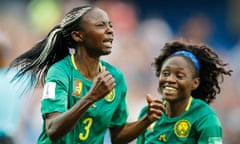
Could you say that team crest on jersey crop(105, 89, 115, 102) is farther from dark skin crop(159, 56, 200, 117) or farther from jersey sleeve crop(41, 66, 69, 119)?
dark skin crop(159, 56, 200, 117)

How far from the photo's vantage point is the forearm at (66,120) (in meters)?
5.38

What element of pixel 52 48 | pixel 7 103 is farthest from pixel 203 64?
pixel 7 103

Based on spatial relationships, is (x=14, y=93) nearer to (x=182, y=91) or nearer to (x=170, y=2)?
(x=182, y=91)

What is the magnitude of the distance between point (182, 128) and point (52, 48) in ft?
3.91

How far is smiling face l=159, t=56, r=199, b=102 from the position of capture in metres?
6.46

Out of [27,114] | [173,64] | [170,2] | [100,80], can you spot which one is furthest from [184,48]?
[170,2]

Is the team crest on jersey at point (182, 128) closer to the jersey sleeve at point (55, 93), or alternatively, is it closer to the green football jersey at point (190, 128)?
the green football jersey at point (190, 128)

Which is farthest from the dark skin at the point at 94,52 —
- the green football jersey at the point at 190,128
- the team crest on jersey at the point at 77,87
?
the green football jersey at the point at 190,128

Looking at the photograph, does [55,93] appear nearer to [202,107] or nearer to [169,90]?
[169,90]

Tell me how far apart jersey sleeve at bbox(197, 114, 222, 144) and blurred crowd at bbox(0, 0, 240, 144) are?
3429mm

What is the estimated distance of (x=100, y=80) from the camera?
536cm

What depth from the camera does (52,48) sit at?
6.12m

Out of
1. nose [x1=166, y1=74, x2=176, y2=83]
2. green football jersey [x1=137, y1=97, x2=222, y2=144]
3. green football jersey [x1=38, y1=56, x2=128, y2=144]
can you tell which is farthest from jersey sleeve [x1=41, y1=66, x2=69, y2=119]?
green football jersey [x1=137, y1=97, x2=222, y2=144]

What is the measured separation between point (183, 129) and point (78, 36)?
1.15m
